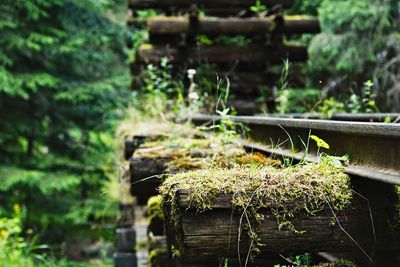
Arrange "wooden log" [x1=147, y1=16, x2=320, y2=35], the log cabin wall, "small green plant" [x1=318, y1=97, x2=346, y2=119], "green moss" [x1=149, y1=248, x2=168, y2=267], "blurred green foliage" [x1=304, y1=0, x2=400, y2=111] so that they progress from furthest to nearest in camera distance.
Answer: "blurred green foliage" [x1=304, y1=0, x2=400, y2=111] → the log cabin wall → "wooden log" [x1=147, y1=16, x2=320, y2=35] → "small green plant" [x1=318, y1=97, x2=346, y2=119] → "green moss" [x1=149, y1=248, x2=168, y2=267]

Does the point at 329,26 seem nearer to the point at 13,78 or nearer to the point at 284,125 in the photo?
the point at 13,78

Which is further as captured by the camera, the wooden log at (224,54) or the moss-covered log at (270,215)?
the wooden log at (224,54)

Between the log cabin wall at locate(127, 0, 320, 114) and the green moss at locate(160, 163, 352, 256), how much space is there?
8.15 m

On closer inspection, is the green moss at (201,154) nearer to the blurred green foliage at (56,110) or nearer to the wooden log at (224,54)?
the wooden log at (224,54)

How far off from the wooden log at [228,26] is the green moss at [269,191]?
8487 millimetres

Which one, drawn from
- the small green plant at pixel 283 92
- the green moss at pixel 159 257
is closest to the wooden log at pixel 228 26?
the small green plant at pixel 283 92

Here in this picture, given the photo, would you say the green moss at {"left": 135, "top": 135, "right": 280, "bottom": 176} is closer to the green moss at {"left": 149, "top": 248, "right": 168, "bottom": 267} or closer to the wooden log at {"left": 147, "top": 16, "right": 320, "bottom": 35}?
the green moss at {"left": 149, "top": 248, "right": 168, "bottom": 267}

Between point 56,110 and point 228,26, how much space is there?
8846 millimetres

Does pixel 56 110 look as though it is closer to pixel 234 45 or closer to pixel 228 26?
pixel 234 45

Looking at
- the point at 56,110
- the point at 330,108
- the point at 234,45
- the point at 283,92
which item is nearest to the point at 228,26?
the point at 234,45

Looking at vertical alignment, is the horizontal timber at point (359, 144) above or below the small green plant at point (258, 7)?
below

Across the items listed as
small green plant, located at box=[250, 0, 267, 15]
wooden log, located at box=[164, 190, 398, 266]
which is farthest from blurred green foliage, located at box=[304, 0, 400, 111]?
wooden log, located at box=[164, 190, 398, 266]

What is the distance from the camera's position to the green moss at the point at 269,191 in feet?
8.90

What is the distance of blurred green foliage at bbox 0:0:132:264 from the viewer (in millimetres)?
16062
